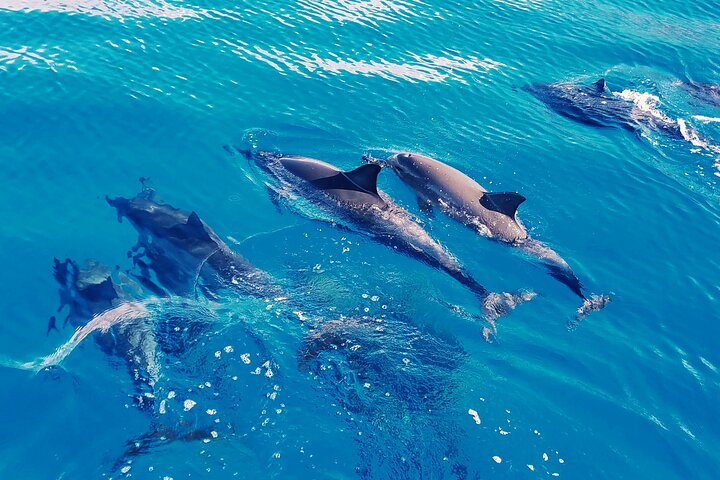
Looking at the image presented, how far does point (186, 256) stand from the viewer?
13.2 meters

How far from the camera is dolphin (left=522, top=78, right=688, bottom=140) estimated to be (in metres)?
20.3

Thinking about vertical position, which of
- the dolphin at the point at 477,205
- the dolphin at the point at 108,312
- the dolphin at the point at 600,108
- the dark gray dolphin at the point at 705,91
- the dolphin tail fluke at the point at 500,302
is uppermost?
the dark gray dolphin at the point at 705,91

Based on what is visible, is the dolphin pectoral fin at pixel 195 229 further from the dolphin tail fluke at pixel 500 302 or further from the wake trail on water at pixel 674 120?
the wake trail on water at pixel 674 120

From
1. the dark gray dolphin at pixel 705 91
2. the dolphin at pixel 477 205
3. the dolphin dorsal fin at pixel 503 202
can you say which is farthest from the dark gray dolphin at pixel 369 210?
the dark gray dolphin at pixel 705 91

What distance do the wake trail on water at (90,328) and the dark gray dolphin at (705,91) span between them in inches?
823

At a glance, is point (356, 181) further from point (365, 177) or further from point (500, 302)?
point (500, 302)

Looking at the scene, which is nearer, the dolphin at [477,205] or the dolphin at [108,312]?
the dolphin at [108,312]

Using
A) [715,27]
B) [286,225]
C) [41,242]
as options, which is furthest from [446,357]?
[715,27]

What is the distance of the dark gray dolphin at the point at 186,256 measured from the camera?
41.4 ft

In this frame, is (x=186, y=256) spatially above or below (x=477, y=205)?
below

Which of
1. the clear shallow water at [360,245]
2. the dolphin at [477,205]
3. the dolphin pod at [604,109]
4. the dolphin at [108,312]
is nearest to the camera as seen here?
the clear shallow water at [360,245]

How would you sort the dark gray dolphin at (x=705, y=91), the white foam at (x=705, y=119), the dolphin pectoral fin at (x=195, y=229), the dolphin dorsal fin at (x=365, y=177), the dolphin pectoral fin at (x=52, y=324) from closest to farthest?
1. the dolphin pectoral fin at (x=52, y=324)
2. the dolphin pectoral fin at (x=195, y=229)
3. the dolphin dorsal fin at (x=365, y=177)
4. the white foam at (x=705, y=119)
5. the dark gray dolphin at (x=705, y=91)

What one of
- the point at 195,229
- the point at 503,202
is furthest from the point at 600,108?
the point at 195,229

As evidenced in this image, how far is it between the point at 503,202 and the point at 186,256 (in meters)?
7.49
